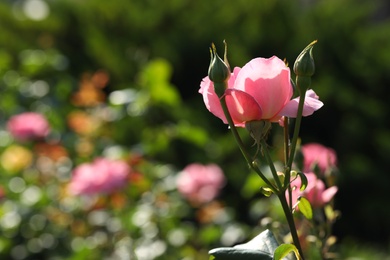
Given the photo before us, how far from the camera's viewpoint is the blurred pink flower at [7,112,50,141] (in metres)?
2.82

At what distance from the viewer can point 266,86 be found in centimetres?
79

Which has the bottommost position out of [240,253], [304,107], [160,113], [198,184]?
[240,253]

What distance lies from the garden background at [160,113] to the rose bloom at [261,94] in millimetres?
1153

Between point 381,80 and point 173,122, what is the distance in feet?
4.10

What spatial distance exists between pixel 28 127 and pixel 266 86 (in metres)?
2.13

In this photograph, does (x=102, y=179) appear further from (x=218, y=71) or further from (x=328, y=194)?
(x=218, y=71)

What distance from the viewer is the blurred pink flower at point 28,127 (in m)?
2.82

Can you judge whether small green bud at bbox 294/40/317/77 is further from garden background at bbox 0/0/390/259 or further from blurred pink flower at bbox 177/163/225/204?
blurred pink flower at bbox 177/163/225/204

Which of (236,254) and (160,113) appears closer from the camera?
(236,254)

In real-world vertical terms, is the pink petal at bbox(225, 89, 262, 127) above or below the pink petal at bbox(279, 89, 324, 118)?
above

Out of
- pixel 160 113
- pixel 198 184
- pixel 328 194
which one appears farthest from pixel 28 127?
pixel 328 194

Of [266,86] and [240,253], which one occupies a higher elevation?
[266,86]

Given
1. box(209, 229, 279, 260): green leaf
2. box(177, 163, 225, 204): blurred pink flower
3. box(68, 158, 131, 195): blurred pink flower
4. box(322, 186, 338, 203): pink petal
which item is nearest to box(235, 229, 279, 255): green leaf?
box(209, 229, 279, 260): green leaf

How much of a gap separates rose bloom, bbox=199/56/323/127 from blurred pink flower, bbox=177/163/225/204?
159cm
